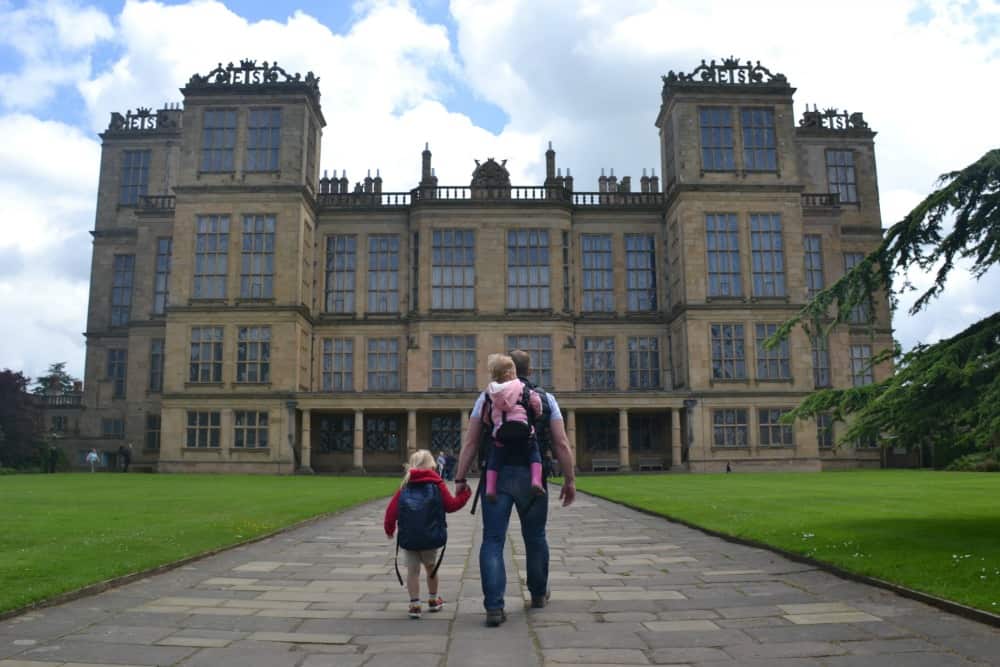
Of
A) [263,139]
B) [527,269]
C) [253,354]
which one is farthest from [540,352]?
[263,139]

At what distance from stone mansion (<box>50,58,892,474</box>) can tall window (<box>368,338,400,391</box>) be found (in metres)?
0.09

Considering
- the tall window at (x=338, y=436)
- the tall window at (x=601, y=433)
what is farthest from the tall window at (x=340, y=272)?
the tall window at (x=601, y=433)

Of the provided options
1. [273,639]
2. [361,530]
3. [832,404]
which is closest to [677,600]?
[273,639]

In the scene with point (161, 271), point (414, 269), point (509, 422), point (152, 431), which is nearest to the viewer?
point (509, 422)

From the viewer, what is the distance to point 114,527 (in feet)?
42.0

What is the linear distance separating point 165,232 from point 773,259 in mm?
34770

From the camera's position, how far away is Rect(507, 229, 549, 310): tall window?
148ft

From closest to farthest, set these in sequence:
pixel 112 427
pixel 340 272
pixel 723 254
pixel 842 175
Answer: pixel 723 254
pixel 340 272
pixel 112 427
pixel 842 175

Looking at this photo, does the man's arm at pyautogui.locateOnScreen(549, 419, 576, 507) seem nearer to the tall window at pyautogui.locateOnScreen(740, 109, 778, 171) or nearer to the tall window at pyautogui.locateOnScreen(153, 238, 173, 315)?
the tall window at pyautogui.locateOnScreen(740, 109, 778, 171)

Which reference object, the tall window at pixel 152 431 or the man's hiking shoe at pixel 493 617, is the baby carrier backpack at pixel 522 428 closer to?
the man's hiking shoe at pixel 493 617

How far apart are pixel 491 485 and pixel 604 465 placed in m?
38.4

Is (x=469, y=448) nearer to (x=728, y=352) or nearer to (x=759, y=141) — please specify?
(x=728, y=352)

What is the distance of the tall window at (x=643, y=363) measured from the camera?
151 ft

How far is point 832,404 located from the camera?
11.3 metres
